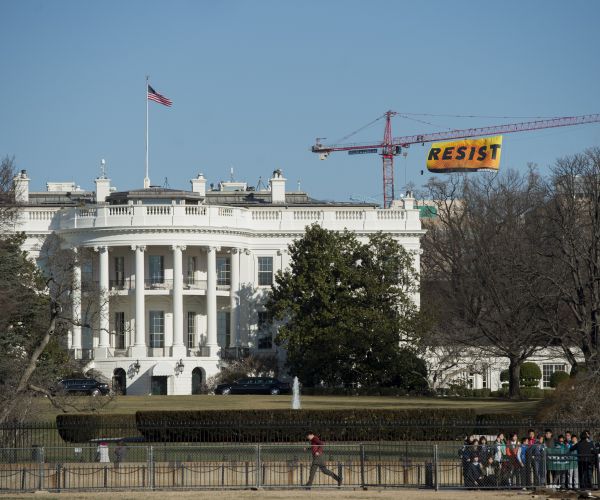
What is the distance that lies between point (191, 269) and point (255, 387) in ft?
51.1

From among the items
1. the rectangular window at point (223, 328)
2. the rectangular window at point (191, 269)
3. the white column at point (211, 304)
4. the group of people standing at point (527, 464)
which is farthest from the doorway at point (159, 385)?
the group of people standing at point (527, 464)

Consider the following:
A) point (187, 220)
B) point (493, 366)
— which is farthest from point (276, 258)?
point (493, 366)

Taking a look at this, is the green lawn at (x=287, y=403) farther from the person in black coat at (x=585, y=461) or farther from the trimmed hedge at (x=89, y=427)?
the person in black coat at (x=585, y=461)

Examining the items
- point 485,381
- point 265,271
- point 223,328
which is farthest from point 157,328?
point 485,381

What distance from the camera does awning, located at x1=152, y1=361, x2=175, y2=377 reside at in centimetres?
9475

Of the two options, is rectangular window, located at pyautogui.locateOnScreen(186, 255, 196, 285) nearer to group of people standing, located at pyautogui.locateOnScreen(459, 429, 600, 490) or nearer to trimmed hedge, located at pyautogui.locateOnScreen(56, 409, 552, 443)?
trimmed hedge, located at pyautogui.locateOnScreen(56, 409, 552, 443)

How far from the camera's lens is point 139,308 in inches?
3814

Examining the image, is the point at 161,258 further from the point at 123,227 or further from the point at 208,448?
the point at 208,448

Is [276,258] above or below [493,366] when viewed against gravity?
above

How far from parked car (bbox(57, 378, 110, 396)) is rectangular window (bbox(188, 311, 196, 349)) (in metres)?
13.2

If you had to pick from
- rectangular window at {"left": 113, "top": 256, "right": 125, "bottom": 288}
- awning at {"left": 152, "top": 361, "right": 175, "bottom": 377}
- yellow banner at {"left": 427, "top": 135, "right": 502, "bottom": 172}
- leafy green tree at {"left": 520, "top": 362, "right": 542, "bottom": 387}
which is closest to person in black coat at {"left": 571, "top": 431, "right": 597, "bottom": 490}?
awning at {"left": 152, "top": 361, "right": 175, "bottom": 377}

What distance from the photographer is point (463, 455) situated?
1720 inches

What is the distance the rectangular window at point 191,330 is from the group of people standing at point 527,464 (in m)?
56.7

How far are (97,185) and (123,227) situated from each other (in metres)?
9.03
